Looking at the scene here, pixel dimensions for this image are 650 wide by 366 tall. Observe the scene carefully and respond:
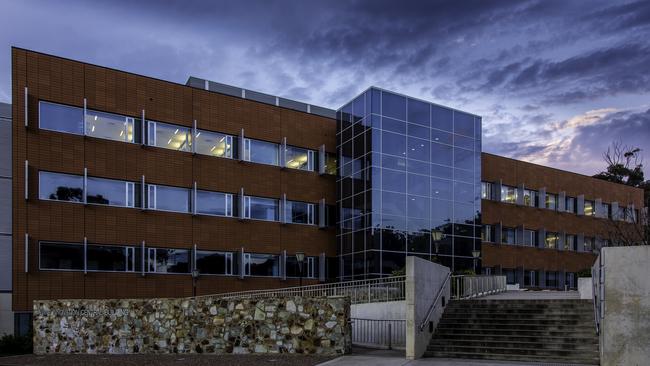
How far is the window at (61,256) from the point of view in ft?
96.8

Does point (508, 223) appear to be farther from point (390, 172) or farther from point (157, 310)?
point (157, 310)

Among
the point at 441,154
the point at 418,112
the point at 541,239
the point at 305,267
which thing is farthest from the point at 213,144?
the point at 541,239

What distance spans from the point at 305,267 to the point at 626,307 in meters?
24.9

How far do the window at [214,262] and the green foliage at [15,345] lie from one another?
999 cm

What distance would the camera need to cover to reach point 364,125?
120ft

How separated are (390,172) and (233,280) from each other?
11175 mm

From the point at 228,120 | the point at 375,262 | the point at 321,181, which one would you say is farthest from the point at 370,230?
the point at 228,120

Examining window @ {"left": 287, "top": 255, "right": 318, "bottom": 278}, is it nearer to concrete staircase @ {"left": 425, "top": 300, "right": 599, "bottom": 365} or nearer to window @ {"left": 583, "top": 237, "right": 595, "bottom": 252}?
concrete staircase @ {"left": 425, "top": 300, "right": 599, "bottom": 365}

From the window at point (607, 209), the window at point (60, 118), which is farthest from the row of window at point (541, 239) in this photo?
the window at point (60, 118)

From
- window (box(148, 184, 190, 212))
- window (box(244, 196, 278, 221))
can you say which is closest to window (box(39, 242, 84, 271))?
window (box(148, 184, 190, 212))

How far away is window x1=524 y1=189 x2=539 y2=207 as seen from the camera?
50.1 m

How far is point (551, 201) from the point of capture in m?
52.0

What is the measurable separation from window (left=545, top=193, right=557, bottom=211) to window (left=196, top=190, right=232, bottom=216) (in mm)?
29359

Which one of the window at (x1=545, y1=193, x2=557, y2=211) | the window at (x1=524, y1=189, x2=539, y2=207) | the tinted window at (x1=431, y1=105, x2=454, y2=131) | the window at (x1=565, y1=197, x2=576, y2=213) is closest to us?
the tinted window at (x1=431, y1=105, x2=454, y2=131)
